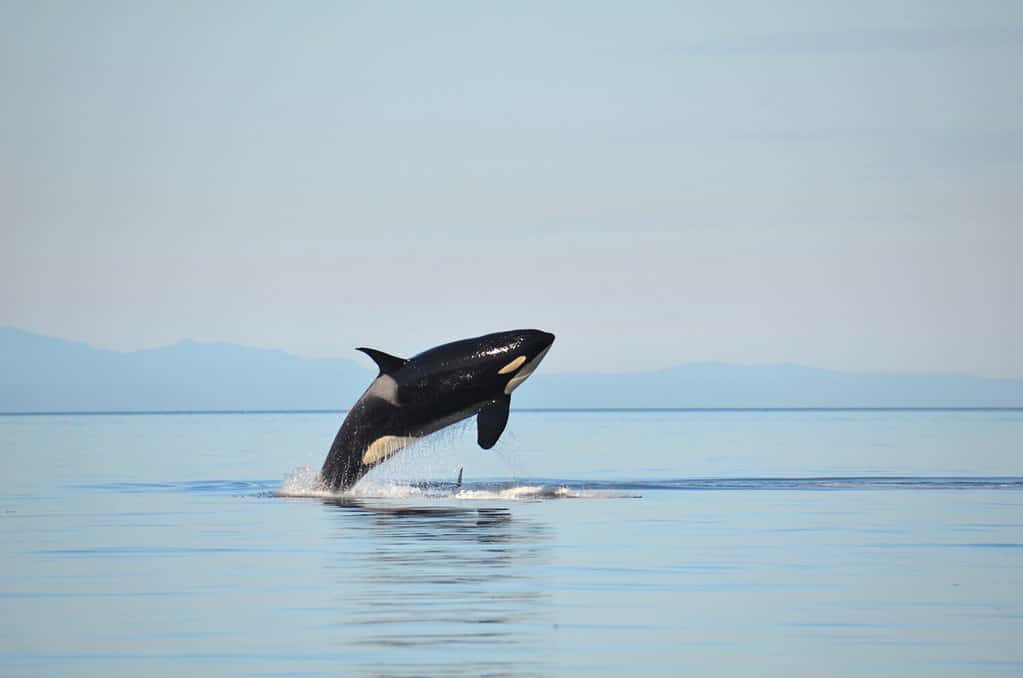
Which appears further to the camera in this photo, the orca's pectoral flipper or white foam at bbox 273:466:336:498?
white foam at bbox 273:466:336:498

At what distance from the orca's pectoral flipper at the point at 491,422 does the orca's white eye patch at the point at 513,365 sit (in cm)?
55

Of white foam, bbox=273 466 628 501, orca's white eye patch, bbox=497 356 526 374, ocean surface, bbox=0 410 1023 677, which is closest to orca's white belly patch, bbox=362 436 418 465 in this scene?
ocean surface, bbox=0 410 1023 677

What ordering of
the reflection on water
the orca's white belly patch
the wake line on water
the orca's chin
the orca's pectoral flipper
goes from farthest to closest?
the wake line on water → the orca's white belly patch → the orca's chin → the orca's pectoral flipper → the reflection on water

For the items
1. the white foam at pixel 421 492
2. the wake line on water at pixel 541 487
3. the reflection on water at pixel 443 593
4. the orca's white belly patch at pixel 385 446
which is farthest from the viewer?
the wake line on water at pixel 541 487

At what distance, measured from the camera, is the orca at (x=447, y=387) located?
30781mm

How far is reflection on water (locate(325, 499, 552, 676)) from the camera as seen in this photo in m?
15.3

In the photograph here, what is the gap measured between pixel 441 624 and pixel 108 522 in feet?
43.2

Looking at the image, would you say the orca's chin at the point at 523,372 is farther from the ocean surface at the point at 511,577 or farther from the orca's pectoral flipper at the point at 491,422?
the ocean surface at the point at 511,577

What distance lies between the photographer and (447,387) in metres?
30.8

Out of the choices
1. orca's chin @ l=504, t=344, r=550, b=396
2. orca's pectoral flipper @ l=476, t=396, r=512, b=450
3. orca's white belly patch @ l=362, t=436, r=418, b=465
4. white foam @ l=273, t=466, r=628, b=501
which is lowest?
white foam @ l=273, t=466, r=628, b=501

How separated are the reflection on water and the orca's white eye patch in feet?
11.3

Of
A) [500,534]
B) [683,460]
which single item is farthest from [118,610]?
[683,460]

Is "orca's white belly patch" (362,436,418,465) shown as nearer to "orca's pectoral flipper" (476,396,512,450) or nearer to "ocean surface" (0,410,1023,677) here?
"ocean surface" (0,410,1023,677)

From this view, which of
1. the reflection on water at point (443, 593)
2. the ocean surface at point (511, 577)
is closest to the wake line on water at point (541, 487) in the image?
the ocean surface at point (511, 577)
